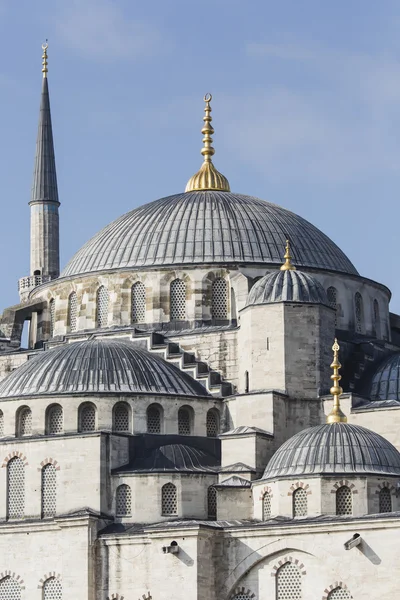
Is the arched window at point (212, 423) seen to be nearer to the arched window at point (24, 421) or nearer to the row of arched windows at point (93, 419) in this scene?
the row of arched windows at point (93, 419)

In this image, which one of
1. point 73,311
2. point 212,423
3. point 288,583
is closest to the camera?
point 288,583

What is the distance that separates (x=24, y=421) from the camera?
6719cm

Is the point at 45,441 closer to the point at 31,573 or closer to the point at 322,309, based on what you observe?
the point at 31,573

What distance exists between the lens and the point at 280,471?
203ft

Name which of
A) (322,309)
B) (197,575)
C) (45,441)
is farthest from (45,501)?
(322,309)

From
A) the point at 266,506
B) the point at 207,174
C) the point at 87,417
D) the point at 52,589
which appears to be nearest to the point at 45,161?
the point at 207,174

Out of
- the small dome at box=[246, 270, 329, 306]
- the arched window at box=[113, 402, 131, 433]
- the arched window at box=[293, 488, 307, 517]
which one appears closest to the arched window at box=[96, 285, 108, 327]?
the small dome at box=[246, 270, 329, 306]

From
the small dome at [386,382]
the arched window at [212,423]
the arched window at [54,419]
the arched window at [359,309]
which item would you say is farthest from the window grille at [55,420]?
the arched window at [359,309]

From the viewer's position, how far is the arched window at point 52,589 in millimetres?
64062

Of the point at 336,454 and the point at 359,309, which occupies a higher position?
the point at 359,309

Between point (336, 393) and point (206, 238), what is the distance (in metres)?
11.9

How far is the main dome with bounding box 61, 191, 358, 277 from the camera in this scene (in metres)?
74.2

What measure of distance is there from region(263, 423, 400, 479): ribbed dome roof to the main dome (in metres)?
12.8

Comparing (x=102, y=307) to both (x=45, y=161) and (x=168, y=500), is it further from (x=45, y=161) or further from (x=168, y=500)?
(x=45, y=161)
